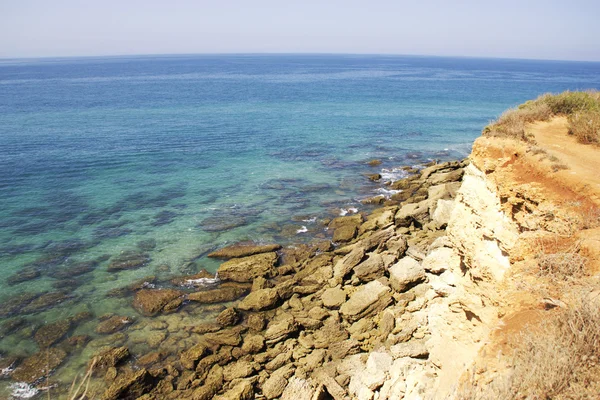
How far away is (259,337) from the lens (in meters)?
14.4

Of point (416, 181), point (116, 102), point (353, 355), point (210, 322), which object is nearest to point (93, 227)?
point (210, 322)

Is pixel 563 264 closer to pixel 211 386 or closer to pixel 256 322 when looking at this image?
pixel 211 386

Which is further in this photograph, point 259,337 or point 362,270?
point 362,270

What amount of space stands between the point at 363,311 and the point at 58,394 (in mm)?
10990

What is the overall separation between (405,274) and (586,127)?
8.96 meters

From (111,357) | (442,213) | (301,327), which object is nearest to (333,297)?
(301,327)

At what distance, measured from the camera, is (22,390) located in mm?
12906

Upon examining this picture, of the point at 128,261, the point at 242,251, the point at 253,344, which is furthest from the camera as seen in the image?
the point at 242,251

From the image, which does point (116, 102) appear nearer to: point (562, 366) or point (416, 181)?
point (416, 181)

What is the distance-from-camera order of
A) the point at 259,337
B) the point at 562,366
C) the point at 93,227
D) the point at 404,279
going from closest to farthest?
the point at 562,366, the point at 259,337, the point at 404,279, the point at 93,227

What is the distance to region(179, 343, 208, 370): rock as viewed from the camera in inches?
538

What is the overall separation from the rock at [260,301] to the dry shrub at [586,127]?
1374 cm

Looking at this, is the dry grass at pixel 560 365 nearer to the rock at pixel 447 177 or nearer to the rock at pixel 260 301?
the rock at pixel 260 301

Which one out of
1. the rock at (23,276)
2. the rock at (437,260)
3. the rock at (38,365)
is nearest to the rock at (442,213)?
the rock at (437,260)
